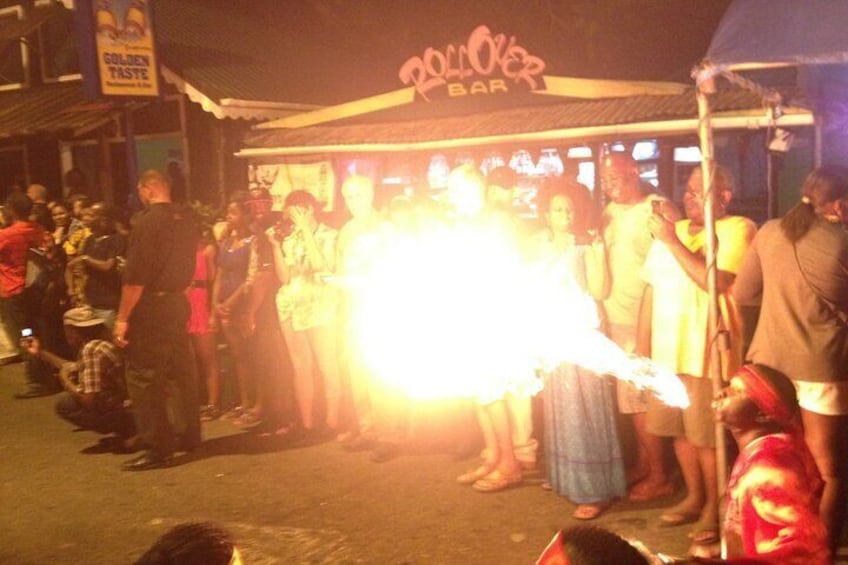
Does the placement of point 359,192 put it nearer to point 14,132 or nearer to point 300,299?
point 300,299

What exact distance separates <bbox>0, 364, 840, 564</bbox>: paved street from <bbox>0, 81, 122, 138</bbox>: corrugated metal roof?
9.42 metres

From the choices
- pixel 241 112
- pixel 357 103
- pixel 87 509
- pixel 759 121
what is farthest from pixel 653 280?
pixel 241 112

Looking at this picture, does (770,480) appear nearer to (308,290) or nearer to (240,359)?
(308,290)

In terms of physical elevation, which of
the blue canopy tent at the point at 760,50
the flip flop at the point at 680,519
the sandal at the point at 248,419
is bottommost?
the sandal at the point at 248,419

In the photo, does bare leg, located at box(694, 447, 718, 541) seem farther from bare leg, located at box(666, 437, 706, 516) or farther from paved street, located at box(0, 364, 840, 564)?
paved street, located at box(0, 364, 840, 564)

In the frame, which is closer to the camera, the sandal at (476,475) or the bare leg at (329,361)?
the sandal at (476,475)

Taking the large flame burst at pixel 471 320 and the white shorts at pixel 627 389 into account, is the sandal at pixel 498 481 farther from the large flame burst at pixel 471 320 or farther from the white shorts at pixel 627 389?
the white shorts at pixel 627 389

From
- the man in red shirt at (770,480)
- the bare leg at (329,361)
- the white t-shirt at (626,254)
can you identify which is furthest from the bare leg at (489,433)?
the man in red shirt at (770,480)

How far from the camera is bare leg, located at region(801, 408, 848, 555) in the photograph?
4.28m

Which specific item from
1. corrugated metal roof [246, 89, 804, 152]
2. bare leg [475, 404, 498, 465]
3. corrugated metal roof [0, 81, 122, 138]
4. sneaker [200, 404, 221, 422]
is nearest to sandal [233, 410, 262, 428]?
sneaker [200, 404, 221, 422]

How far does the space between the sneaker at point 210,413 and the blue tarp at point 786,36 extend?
5.67 metres

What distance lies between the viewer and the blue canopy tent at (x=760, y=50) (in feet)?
14.0

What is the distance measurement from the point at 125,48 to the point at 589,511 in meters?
10.1

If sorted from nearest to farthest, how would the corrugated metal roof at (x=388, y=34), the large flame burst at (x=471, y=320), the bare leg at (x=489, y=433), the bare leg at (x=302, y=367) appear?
1. the large flame burst at (x=471, y=320)
2. the bare leg at (x=489, y=433)
3. the bare leg at (x=302, y=367)
4. the corrugated metal roof at (x=388, y=34)
